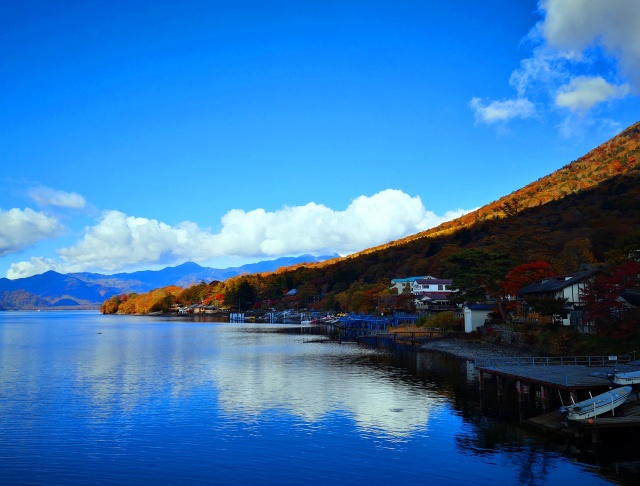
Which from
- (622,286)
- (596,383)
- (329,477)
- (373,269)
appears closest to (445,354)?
(622,286)

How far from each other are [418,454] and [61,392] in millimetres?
25446

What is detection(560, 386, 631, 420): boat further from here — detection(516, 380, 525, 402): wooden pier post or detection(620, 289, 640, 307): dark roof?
detection(620, 289, 640, 307): dark roof

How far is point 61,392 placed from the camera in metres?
34.2

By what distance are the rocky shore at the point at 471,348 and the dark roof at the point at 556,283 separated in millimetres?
7190

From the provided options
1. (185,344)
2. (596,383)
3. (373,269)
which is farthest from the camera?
(373,269)

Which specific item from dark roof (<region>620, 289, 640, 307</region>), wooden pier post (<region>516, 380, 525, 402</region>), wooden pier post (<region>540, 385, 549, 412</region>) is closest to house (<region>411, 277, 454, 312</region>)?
dark roof (<region>620, 289, 640, 307</region>)

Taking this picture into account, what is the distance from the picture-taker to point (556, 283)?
50.7 meters

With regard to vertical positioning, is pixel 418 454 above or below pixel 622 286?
below

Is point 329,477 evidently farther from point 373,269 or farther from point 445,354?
point 373,269

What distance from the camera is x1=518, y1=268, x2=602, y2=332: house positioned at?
44.2 metres

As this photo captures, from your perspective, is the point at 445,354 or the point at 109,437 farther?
the point at 445,354

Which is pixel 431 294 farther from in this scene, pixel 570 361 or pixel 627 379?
pixel 627 379

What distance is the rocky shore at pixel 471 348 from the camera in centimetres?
4638

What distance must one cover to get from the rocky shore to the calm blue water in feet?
18.0
